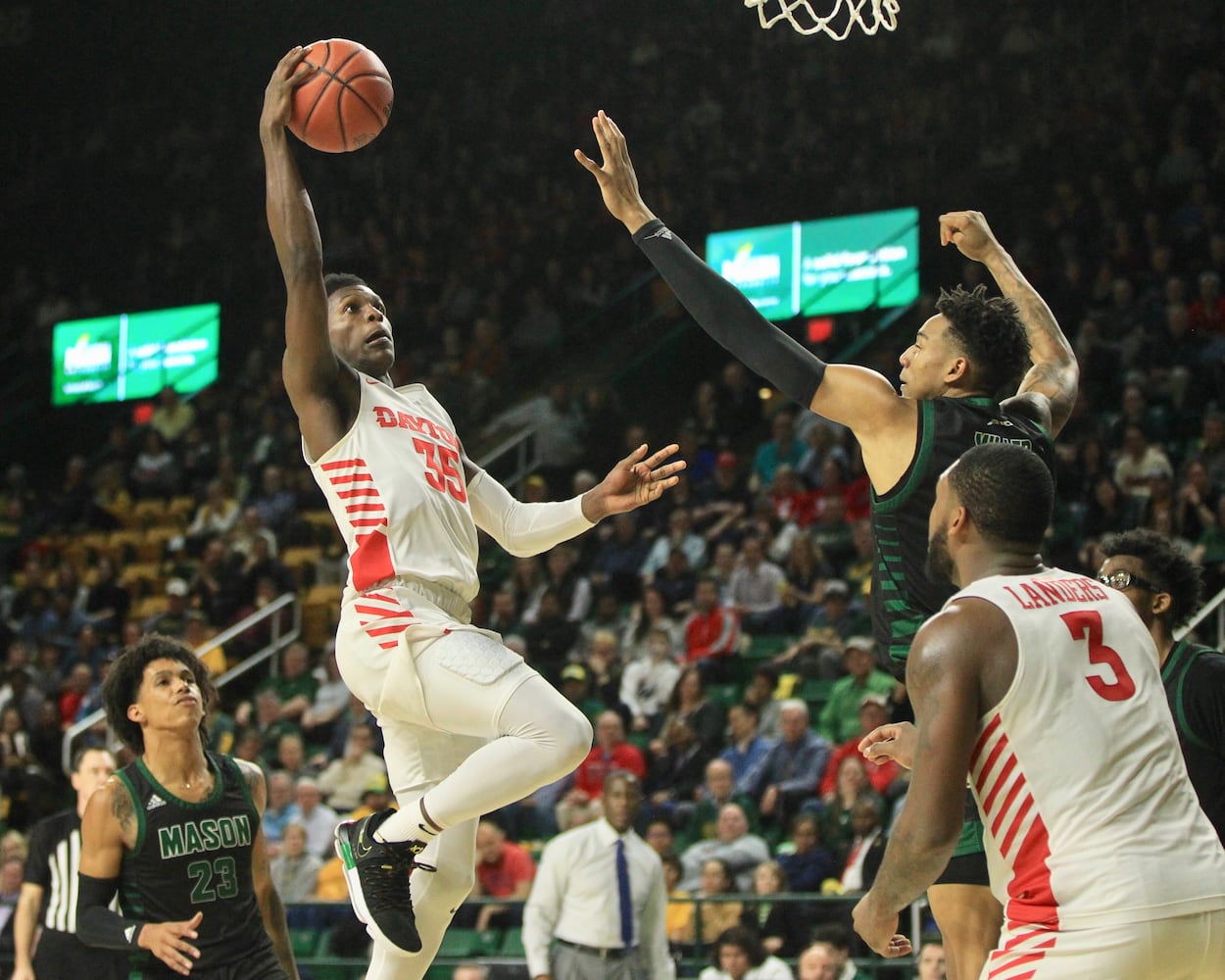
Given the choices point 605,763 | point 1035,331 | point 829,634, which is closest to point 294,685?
point 605,763

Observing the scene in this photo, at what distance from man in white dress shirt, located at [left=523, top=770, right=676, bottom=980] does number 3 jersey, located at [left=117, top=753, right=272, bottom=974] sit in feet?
12.1

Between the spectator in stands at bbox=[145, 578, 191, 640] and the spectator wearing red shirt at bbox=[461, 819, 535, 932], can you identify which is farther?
the spectator in stands at bbox=[145, 578, 191, 640]

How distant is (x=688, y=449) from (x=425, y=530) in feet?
38.5

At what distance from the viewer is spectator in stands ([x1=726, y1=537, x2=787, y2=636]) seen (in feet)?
44.8

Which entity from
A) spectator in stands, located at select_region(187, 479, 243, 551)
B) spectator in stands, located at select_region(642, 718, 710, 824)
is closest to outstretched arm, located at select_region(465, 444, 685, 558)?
spectator in stands, located at select_region(642, 718, 710, 824)

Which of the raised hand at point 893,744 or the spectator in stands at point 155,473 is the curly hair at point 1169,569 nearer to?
the raised hand at point 893,744

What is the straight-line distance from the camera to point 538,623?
572 inches

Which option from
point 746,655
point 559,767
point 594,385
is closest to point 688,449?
point 594,385

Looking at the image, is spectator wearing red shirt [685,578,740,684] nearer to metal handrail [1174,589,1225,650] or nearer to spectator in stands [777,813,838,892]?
spectator in stands [777,813,838,892]

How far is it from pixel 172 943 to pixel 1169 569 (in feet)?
11.4

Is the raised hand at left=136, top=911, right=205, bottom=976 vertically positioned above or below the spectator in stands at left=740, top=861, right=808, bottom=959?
above

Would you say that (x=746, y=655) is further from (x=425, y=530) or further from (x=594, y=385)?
(x=425, y=530)

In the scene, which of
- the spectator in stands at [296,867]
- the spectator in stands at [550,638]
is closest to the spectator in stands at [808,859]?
the spectator in stands at [296,867]

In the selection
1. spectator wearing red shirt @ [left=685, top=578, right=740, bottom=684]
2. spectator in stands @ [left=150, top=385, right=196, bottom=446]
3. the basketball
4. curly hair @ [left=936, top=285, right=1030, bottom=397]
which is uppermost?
spectator in stands @ [left=150, top=385, right=196, bottom=446]
